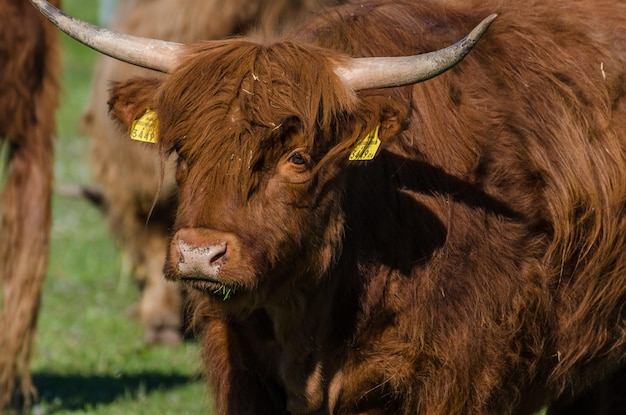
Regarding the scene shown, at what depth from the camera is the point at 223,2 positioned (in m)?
10.3

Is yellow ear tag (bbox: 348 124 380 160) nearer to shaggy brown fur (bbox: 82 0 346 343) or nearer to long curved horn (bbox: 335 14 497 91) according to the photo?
long curved horn (bbox: 335 14 497 91)

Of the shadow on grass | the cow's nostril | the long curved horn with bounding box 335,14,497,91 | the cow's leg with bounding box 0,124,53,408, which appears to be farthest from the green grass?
the long curved horn with bounding box 335,14,497,91

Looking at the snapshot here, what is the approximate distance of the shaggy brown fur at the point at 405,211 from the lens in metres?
4.32

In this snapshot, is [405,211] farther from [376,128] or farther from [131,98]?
[131,98]

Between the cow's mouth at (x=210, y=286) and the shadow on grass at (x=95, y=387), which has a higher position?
the cow's mouth at (x=210, y=286)

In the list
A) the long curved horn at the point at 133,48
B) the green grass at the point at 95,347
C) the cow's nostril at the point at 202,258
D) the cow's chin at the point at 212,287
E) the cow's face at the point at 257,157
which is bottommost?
the green grass at the point at 95,347

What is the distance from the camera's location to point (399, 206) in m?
4.73

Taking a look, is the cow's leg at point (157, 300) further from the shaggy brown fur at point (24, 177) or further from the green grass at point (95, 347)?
the shaggy brown fur at point (24, 177)

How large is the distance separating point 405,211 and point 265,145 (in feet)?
2.37

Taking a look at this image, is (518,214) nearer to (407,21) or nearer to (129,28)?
(407,21)

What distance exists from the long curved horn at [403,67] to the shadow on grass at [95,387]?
141 inches

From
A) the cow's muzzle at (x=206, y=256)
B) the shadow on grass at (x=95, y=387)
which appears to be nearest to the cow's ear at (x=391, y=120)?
the cow's muzzle at (x=206, y=256)

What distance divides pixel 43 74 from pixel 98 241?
6.67m

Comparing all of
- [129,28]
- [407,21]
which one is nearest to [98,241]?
[129,28]
